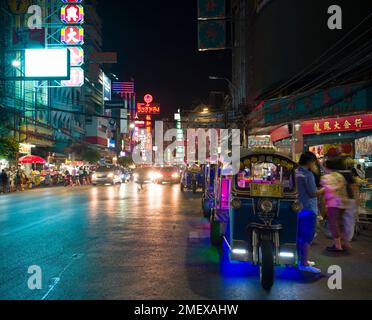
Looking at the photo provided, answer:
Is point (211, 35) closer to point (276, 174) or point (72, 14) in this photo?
point (72, 14)

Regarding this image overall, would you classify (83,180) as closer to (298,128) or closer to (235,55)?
(235,55)

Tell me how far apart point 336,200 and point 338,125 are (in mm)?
14221

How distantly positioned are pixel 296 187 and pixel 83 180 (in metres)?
39.3

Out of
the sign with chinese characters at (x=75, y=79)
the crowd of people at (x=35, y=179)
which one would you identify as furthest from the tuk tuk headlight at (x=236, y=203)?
the sign with chinese characters at (x=75, y=79)

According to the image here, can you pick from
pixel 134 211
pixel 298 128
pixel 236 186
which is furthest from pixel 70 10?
pixel 236 186

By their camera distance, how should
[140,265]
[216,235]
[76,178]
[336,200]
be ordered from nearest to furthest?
[140,265] < [336,200] < [216,235] < [76,178]

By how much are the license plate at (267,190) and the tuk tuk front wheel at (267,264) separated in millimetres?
761

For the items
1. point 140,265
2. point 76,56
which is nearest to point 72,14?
point 76,56

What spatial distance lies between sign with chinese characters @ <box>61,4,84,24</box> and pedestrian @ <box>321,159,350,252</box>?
4212cm

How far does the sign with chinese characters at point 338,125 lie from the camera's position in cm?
2058

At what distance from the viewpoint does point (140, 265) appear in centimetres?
791

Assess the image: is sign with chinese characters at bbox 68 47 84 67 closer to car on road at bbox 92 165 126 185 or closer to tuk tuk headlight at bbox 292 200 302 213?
car on road at bbox 92 165 126 185

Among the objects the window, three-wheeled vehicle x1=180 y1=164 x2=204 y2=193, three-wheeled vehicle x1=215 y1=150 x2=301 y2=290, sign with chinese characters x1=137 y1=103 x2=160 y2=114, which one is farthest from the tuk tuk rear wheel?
sign with chinese characters x1=137 y1=103 x2=160 y2=114

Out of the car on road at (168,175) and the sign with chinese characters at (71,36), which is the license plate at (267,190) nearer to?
the car on road at (168,175)
